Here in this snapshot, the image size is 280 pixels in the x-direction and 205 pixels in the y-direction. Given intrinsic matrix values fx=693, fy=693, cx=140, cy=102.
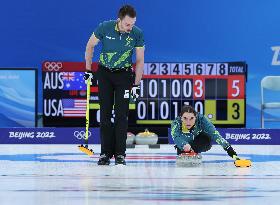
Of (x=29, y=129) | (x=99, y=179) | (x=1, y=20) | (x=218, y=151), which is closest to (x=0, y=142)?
(x=29, y=129)

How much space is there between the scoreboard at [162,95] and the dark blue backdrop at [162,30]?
0.98 m

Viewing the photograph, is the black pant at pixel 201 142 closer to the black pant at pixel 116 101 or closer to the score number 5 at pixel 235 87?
the black pant at pixel 116 101

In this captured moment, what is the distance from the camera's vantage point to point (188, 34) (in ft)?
32.9

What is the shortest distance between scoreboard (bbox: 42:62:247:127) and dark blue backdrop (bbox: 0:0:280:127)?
985 mm

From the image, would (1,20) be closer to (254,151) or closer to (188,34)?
(188,34)

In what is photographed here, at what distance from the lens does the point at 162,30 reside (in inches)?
396

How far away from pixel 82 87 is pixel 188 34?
6.39 feet

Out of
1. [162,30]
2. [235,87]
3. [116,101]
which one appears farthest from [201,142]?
[162,30]

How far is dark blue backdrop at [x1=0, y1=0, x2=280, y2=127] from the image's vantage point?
10.0 meters

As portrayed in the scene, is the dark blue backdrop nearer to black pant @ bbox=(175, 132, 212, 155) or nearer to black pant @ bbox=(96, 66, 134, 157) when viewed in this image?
black pant @ bbox=(175, 132, 212, 155)

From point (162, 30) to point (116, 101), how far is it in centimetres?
485

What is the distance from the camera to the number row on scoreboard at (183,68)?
895 centimetres

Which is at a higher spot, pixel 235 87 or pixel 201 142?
pixel 235 87

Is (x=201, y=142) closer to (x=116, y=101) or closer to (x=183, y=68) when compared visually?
(x=116, y=101)
